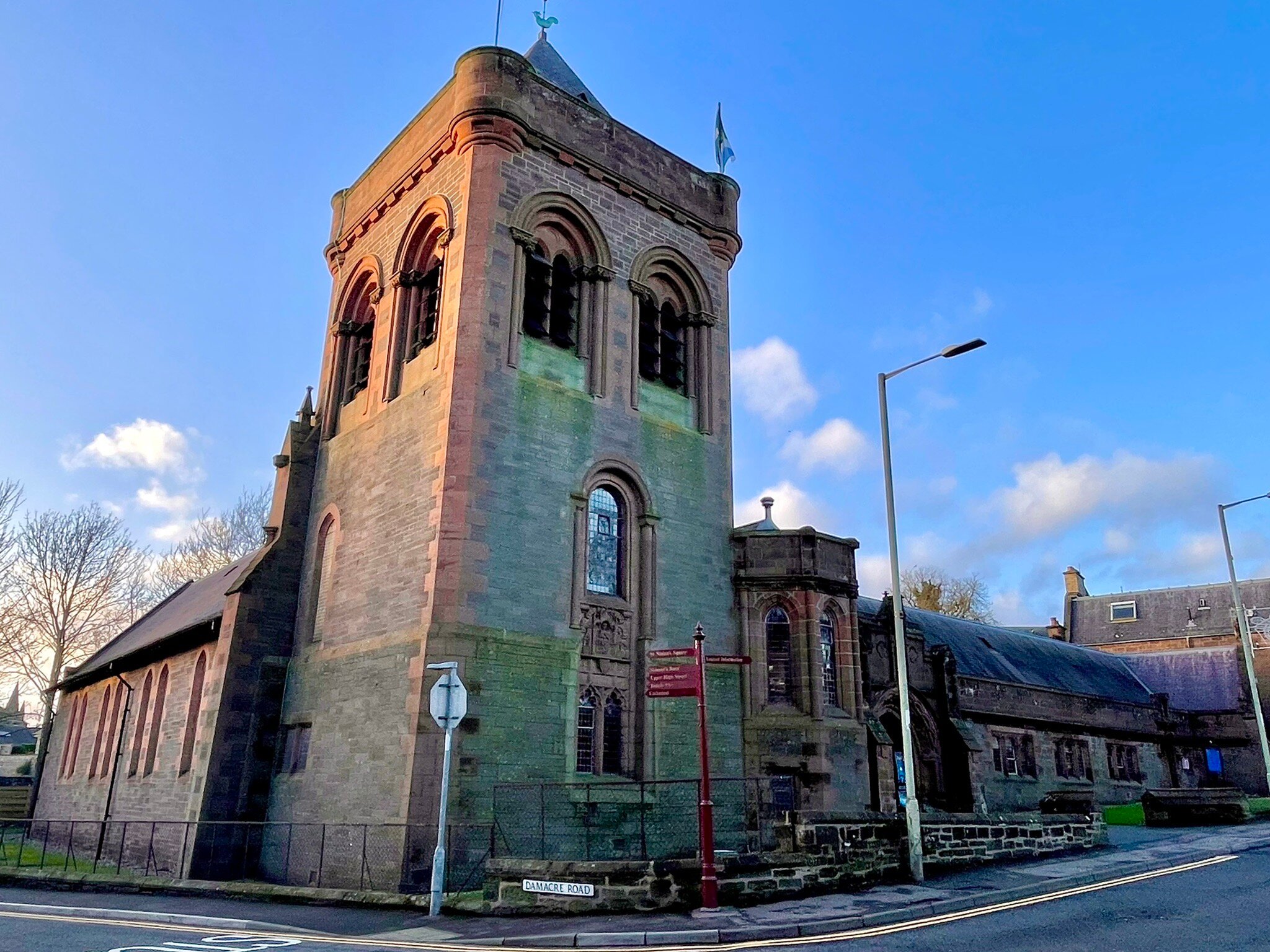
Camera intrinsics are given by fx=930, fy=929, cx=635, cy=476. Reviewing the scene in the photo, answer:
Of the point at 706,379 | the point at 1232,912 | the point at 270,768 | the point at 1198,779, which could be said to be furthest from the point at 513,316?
the point at 1198,779

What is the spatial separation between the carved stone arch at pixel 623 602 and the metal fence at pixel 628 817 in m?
1.00

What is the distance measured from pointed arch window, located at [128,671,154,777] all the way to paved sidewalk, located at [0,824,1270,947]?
11303 mm

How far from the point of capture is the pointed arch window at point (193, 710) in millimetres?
24348

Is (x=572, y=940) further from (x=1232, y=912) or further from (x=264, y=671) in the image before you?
(x=264, y=671)

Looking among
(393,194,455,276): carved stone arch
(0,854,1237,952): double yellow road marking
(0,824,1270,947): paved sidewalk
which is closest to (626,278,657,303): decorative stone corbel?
(393,194,455,276): carved stone arch

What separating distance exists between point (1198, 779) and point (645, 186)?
40.2 metres

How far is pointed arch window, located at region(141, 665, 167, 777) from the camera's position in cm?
2717

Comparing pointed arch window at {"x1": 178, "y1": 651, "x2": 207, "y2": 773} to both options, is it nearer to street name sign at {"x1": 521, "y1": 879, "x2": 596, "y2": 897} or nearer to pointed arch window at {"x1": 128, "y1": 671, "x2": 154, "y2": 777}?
pointed arch window at {"x1": 128, "y1": 671, "x2": 154, "y2": 777}

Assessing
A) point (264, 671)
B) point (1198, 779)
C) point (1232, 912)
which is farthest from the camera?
point (1198, 779)

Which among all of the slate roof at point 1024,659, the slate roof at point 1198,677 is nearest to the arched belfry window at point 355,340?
the slate roof at point 1024,659

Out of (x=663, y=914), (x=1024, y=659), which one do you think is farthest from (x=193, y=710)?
(x=1024, y=659)

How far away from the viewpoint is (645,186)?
2380cm

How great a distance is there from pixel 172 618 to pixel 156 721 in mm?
5257

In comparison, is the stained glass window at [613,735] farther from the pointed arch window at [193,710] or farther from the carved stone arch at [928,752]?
the carved stone arch at [928,752]
